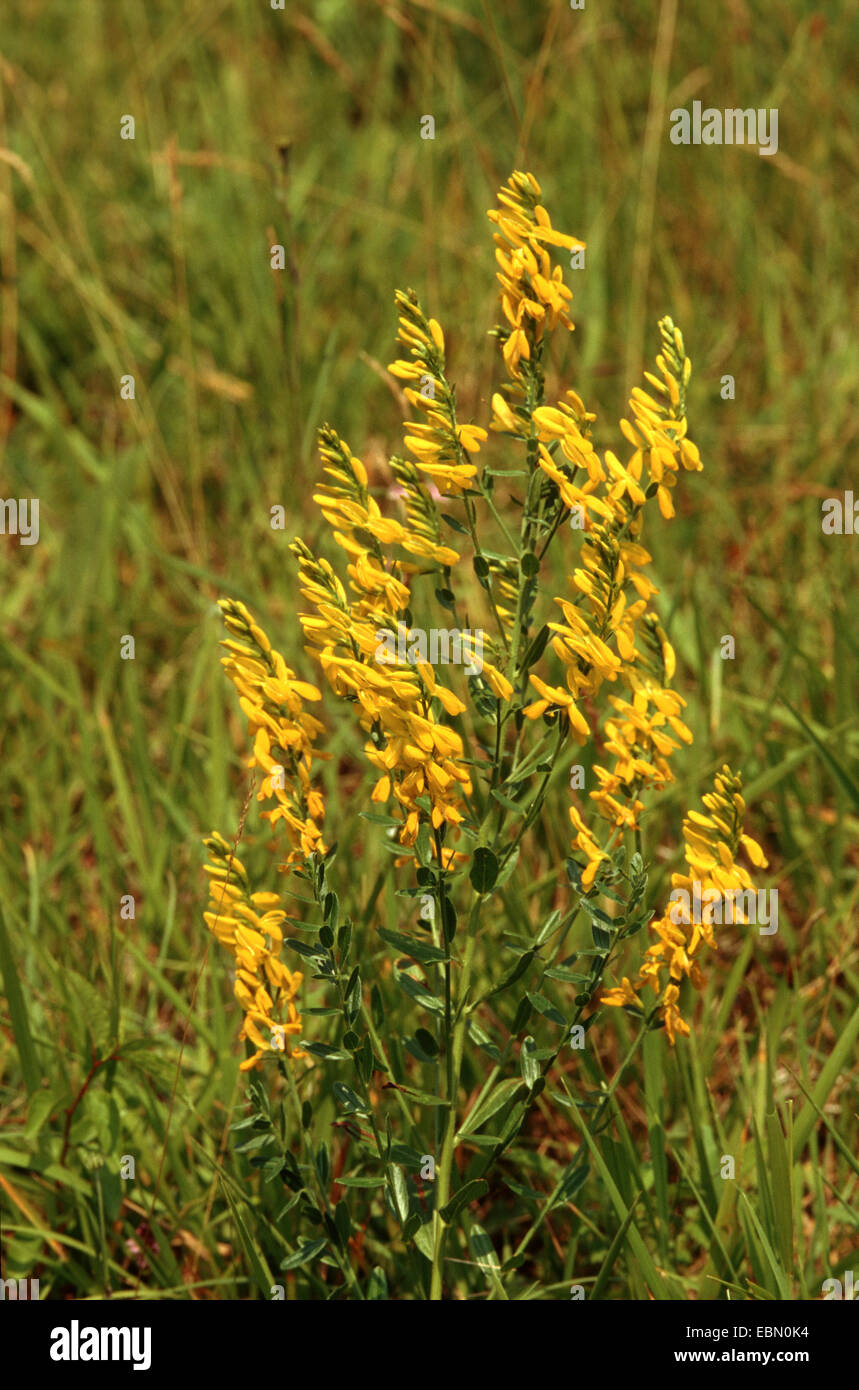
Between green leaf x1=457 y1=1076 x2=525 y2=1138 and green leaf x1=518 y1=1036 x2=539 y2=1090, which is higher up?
green leaf x1=518 y1=1036 x2=539 y2=1090

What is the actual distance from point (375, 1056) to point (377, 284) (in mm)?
2760

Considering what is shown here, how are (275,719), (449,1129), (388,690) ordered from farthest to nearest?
(449,1129) < (275,719) < (388,690)

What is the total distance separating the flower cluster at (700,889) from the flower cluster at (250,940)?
0.38m

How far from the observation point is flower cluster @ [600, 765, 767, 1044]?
57.2 inches

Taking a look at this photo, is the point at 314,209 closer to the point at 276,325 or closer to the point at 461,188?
the point at 461,188

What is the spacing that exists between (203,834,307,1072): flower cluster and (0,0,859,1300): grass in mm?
146

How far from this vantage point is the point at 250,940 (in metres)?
1.49

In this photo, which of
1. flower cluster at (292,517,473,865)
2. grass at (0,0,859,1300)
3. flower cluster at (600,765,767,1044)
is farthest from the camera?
grass at (0,0,859,1300)

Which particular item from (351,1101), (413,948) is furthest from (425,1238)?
(413,948)

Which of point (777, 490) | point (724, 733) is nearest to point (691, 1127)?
point (724, 733)

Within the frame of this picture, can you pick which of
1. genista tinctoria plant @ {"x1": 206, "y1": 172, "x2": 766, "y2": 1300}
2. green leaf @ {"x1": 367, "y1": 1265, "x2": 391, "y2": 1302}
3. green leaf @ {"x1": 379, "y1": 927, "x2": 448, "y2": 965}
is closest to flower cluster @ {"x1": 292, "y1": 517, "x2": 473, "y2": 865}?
genista tinctoria plant @ {"x1": 206, "y1": 172, "x2": 766, "y2": 1300}

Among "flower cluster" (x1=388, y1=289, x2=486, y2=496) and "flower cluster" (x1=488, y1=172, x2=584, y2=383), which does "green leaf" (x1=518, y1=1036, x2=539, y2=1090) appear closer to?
"flower cluster" (x1=388, y1=289, x2=486, y2=496)

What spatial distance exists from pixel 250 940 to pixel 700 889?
0.50m

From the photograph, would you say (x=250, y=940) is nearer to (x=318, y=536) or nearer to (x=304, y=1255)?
(x=304, y=1255)
